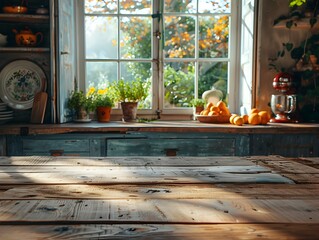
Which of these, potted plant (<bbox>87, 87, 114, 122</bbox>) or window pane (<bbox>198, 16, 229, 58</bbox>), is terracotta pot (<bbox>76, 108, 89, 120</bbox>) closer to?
potted plant (<bbox>87, 87, 114, 122</bbox>)

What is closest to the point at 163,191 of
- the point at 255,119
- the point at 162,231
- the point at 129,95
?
the point at 162,231

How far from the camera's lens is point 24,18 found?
9.19 ft

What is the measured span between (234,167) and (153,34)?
230 cm

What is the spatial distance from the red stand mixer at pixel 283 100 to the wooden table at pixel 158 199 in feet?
5.42

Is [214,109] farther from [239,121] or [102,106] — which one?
[102,106]

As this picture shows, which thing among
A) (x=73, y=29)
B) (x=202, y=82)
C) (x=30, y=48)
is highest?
(x=73, y=29)

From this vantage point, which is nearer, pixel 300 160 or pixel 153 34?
pixel 300 160

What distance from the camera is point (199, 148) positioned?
2.61m

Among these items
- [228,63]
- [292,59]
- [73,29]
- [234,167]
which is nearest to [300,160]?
[234,167]

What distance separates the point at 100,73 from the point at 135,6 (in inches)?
25.4

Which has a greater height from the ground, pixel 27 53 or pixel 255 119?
pixel 27 53

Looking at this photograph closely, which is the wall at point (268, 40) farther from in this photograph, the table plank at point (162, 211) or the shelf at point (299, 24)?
the table plank at point (162, 211)

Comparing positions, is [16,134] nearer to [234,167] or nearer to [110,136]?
[110,136]

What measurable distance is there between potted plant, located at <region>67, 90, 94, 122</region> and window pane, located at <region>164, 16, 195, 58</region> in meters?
0.82
